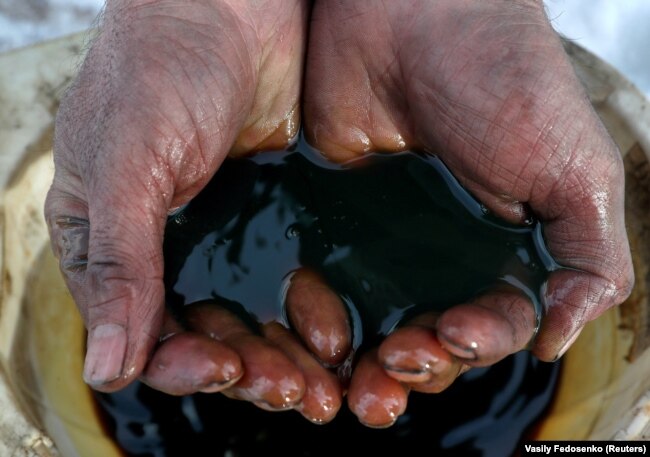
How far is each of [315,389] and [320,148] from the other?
719 mm

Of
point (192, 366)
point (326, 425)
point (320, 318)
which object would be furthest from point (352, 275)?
point (192, 366)

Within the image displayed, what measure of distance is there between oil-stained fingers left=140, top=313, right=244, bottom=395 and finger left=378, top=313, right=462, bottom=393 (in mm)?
266

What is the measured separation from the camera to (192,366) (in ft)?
3.41

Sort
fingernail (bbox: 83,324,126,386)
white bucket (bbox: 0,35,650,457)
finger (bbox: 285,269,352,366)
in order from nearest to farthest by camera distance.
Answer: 1. fingernail (bbox: 83,324,126,386)
2. finger (bbox: 285,269,352,366)
3. white bucket (bbox: 0,35,650,457)

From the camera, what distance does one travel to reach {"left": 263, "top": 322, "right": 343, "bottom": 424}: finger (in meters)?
1.16

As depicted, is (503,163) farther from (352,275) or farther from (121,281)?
(121,281)

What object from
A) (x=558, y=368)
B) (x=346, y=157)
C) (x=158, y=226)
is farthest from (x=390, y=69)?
(x=558, y=368)

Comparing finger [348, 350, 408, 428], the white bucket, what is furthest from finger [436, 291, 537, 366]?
the white bucket

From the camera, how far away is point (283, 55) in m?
1.62

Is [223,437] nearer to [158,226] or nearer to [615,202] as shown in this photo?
[158,226]

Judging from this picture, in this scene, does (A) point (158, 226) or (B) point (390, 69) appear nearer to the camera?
(A) point (158, 226)

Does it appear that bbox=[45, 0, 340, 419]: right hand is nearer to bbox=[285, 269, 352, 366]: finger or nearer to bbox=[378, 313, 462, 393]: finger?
bbox=[285, 269, 352, 366]: finger

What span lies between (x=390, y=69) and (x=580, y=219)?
593 mm

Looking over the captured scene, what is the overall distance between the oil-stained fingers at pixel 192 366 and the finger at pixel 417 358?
0.27 meters
